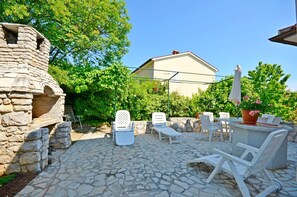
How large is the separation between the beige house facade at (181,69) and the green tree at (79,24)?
18.8 feet

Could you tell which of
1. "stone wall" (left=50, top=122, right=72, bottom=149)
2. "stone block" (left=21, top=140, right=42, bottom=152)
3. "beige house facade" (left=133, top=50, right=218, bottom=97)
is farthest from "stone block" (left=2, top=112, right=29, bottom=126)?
"beige house facade" (left=133, top=50, right=218, bottom=97)

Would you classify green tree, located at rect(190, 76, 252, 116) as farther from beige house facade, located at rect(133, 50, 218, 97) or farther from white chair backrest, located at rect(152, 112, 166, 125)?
beige house facade, located at rect(133, 50, 218, 97)

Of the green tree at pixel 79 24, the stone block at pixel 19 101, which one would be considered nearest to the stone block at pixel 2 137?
the stone block at pixel 19 101

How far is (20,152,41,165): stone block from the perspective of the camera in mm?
3551

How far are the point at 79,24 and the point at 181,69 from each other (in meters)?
10.5

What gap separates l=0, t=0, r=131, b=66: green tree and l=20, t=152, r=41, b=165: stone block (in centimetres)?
578

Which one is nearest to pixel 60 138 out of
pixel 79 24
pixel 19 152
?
pixel 19 152

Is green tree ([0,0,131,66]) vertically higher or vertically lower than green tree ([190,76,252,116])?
higher

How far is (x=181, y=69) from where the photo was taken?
641 inches

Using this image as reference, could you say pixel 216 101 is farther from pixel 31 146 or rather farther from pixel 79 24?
pixel 31 146

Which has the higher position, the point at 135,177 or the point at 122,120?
the point at 122,120

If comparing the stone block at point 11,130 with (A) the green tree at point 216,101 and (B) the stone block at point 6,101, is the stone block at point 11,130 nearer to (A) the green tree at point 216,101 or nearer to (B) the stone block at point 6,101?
(B) the stone block at point 6,101

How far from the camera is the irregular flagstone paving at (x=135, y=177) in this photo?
2.81 meters

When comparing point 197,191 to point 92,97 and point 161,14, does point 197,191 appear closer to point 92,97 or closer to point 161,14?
point 92,97
